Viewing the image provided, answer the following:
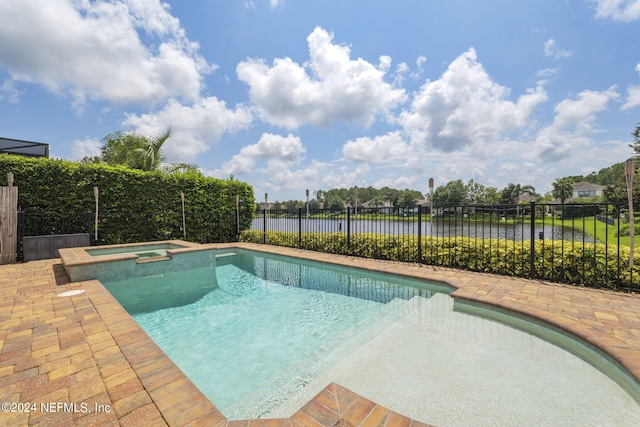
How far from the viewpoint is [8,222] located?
21.5 ft

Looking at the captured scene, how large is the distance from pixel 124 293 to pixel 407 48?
32.7ft

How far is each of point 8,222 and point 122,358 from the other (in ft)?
24.1

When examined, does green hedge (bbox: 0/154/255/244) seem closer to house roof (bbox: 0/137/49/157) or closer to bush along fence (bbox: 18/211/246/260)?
bush along fence (bbox: 18/211/246/260)

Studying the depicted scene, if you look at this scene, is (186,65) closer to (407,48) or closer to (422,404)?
(407,48)

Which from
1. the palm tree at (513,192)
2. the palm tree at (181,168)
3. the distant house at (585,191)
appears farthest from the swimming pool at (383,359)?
the distant house at (585,191)

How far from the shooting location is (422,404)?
79.5 inches

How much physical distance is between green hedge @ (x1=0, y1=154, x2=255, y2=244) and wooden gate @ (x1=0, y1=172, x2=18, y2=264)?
0.61m

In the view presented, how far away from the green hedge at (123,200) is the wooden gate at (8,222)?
0.61 meters

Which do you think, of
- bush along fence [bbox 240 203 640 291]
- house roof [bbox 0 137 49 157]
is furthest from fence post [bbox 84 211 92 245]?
house roof [bbox 0 137 49 157]

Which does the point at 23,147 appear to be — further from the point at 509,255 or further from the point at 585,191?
the point at 585,191

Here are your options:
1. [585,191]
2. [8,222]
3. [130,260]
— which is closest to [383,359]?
[130,260]

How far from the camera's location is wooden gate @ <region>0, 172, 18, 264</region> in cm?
647

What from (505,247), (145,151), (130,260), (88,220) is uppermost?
(145,151)

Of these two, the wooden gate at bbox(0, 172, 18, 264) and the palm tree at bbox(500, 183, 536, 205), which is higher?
the palm tree at bbox(500, 183, 536, 205)
